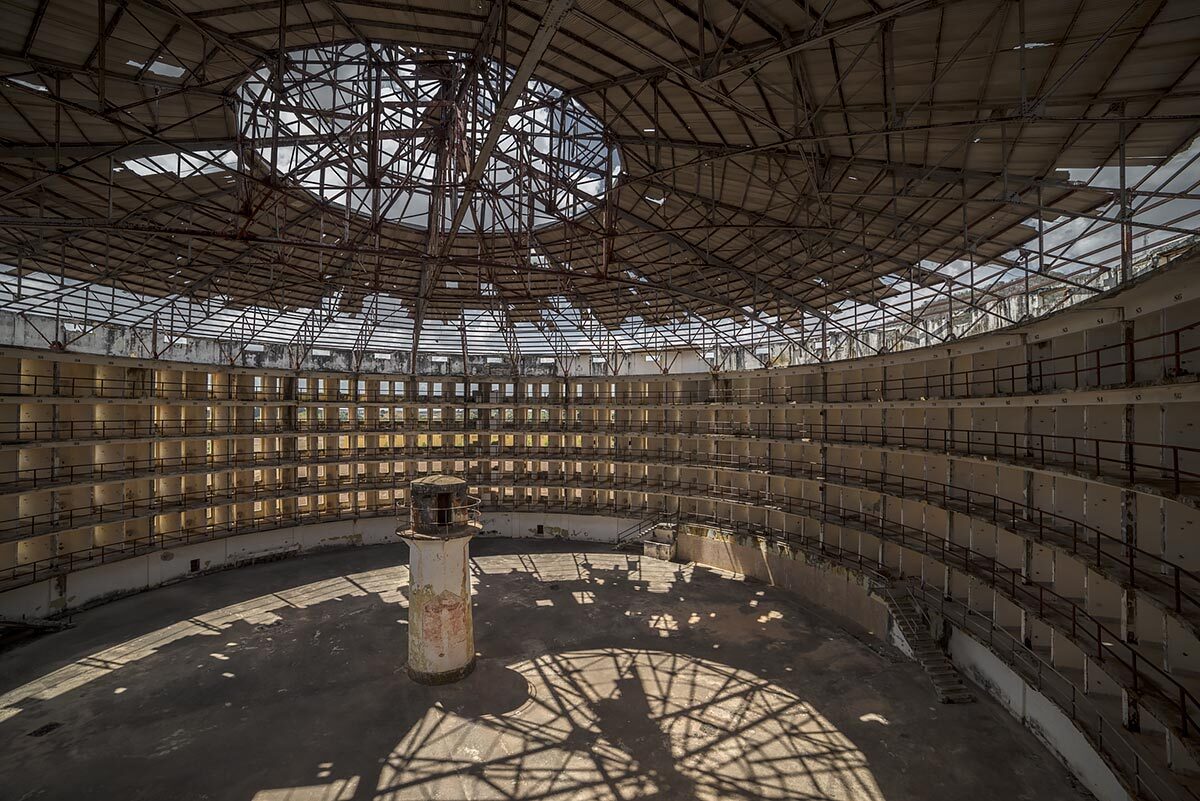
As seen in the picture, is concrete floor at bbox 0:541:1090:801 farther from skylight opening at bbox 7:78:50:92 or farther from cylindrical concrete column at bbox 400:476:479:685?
skylight opening at bbox 7:78:50:92

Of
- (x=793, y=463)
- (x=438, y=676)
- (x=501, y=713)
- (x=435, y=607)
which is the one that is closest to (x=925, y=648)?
(x=793, y=463)

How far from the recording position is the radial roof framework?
36.4ft

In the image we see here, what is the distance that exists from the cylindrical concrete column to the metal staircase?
15.3m

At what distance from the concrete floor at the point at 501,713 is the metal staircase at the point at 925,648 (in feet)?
1.43

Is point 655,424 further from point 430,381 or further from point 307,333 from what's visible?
point 307,333

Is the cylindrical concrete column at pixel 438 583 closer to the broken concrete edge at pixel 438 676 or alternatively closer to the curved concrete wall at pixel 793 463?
the broken concrete edge at pixel 438 676

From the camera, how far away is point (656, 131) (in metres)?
15.4

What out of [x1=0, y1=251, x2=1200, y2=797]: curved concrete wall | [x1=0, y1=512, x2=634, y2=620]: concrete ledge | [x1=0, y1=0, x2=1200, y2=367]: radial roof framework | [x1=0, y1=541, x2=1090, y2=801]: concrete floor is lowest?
[x1=0, y1=541, x2=1090, y2=801]: concrete floor

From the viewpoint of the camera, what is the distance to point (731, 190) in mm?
20234

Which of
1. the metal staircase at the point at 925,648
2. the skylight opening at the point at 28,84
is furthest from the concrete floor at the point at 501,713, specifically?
the skylight opening at the point at 28,84

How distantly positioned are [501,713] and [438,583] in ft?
14.1

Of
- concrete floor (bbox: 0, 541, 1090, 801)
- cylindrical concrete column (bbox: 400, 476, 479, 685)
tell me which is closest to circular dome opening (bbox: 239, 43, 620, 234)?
cylindrical concrete column (bbox: 400, 476, 479, 685)

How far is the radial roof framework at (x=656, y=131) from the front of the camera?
11.1 metres

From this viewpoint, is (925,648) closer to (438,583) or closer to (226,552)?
(438,583)
